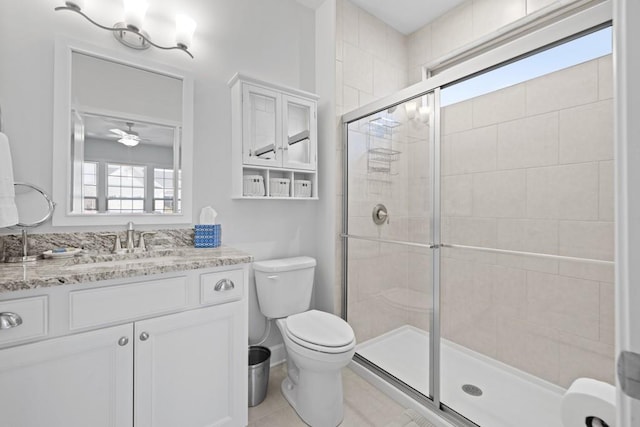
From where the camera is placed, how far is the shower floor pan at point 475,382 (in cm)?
152

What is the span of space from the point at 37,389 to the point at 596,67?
2.50 m

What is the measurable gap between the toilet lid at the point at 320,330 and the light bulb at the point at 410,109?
1.31 metres

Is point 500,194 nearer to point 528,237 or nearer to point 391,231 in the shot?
point 528,237

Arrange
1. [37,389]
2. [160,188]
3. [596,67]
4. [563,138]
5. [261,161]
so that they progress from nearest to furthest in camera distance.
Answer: [37,389] < [596,67] < [563,138] < [160,188] < [261,161]

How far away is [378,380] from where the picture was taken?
1879 millimetres

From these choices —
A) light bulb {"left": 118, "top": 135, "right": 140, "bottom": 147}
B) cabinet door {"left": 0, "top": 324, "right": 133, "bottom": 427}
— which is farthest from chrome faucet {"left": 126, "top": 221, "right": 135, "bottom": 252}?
cabinet door {"left": 0, "top": 324, "right": 133, "bottom": 427}

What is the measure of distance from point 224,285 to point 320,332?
1.99 feet

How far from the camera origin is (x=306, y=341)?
1511 millimetres

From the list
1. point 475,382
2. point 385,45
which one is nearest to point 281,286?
point 475,382

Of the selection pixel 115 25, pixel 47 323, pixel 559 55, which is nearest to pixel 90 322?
pixel 47 323

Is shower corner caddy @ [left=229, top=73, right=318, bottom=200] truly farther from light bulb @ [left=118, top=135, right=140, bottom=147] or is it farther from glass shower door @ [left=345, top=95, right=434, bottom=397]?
light bulb @ [left=118, top=135, right=140, bottom=147]

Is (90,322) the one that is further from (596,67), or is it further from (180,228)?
(596,67)

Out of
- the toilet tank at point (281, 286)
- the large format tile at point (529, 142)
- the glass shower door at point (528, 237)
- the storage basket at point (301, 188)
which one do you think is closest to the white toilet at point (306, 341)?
the toilet tank at point (281, 286)

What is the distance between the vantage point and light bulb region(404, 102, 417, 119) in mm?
1798
